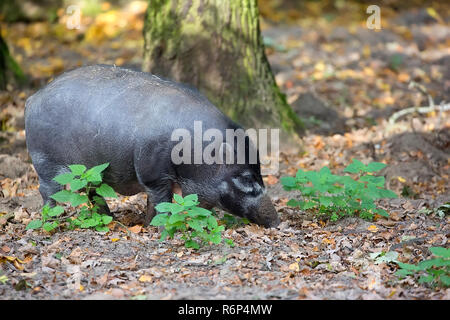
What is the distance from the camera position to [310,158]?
764 cm

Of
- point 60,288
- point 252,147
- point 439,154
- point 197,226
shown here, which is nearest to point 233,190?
point 252,147

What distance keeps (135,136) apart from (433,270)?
2654mm

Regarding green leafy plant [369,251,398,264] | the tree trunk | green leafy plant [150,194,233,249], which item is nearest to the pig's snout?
green leafy plant [150,194,233,249]

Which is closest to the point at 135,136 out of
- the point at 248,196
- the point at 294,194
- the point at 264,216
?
the point at 248,196

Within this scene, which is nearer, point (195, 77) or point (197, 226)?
point (197, 226)

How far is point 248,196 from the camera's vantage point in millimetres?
5617

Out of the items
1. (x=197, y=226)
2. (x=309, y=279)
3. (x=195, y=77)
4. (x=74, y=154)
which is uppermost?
(x=195, y=77)

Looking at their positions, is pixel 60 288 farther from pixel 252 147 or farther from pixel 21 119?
pixel 21 119

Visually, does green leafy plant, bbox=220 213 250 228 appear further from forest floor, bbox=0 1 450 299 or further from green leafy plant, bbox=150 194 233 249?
green leafy plant, bbox=150 194 233 249

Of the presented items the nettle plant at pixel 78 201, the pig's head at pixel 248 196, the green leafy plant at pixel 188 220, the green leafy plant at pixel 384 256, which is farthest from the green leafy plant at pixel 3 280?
the green leafy plant at pixel 384 256

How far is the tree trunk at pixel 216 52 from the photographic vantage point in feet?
24.3

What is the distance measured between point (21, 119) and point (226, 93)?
2707mm

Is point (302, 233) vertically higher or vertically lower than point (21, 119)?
lower

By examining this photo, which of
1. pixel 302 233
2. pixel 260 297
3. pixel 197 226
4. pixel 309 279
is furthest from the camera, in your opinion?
pixel 302 233
